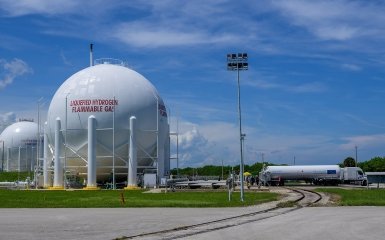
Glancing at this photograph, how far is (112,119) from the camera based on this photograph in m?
63.2

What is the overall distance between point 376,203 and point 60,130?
40.8 m

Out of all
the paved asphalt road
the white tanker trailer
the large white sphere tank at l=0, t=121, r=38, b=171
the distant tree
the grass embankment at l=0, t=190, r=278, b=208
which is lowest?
the grass embankment at l=0, t=190, r=278, b=208

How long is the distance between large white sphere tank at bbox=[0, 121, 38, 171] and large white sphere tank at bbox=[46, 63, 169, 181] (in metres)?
35.8

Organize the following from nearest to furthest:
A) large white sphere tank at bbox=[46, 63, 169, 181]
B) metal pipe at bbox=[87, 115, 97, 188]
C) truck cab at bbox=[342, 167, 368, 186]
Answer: metal pipe at bbox=[87, 115, 97, 188]
large white sphere tank at bbox=[46, 63, 169, 181]
truck cab at bbox=[342, 167, 368, 186]

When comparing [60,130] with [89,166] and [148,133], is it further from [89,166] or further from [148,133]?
[148,133]

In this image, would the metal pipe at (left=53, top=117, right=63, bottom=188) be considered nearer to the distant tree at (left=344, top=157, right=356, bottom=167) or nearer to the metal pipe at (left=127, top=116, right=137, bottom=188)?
the metal pipe at (left=127, top=116, right=137, bottom=188)

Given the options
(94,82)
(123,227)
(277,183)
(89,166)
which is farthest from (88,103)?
(123,227)

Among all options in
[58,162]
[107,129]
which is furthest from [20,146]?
[107,129]

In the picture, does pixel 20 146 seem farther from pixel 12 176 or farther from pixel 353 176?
pixel 353 176

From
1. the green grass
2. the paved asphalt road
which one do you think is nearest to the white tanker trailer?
the green grass

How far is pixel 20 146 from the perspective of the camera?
102 metres

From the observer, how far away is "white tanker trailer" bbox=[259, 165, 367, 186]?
84.4 metres

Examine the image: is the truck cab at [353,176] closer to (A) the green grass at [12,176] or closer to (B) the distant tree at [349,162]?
(A) the green grass at [12,176]

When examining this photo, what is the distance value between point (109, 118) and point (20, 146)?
44.7 metres
